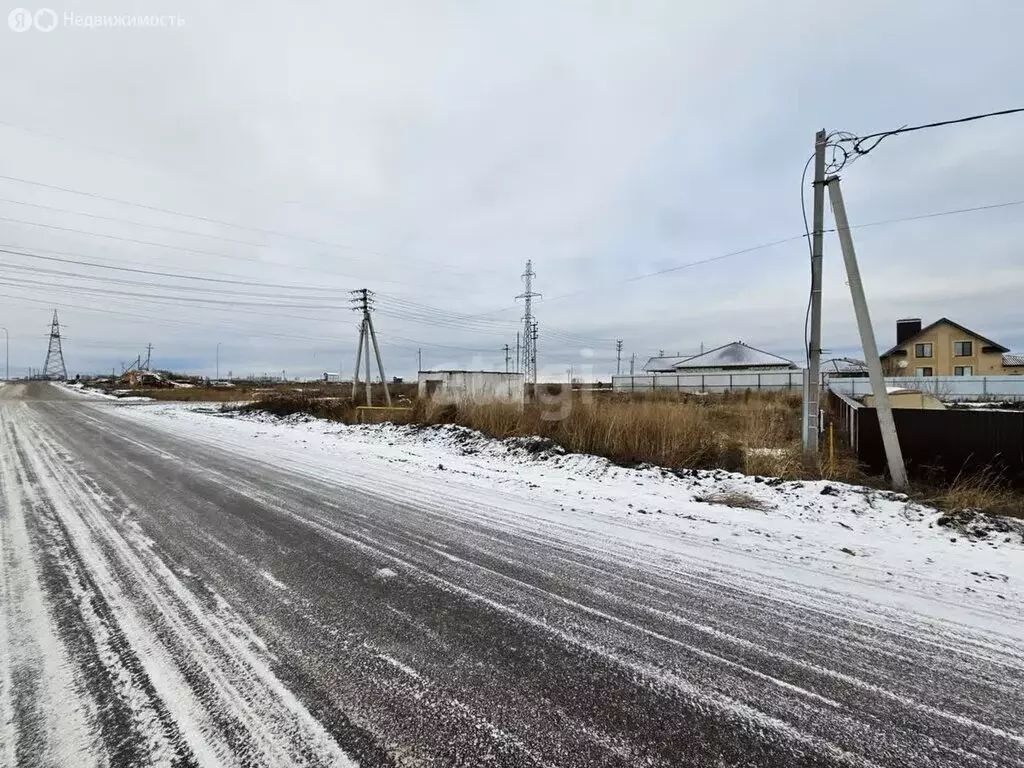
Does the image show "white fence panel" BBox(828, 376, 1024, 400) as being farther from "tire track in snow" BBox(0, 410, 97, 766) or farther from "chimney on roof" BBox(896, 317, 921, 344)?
"tire track in snow" BBox(0, 410, 97, 766)

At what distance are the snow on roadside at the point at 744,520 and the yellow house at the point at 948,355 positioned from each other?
55.0 metres

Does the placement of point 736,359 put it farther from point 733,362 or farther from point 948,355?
point 948,355

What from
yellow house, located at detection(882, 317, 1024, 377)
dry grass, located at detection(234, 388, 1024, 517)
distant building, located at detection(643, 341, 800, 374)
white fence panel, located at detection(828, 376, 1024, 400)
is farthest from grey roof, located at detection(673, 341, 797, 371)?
dry grass, located at detection(234, 388, 1024, 517)

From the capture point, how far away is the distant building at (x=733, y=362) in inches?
2399

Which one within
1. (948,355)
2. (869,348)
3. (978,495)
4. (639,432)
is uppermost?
(948,355)

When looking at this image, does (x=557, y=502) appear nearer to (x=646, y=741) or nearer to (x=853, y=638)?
(x=853, y=638)

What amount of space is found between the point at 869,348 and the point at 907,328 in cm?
6364

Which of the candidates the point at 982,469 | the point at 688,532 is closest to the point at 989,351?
the point at 982,469

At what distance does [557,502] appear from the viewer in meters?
6.71

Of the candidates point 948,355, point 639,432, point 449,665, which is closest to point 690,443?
point 639,432

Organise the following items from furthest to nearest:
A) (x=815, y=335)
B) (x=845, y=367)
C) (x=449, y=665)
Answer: (x=845, y=367)
(x=815, y=335)
(x=449, y=665)

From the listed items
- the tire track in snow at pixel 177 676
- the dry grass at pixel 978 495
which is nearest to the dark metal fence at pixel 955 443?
the dry grass at pixel 978 495

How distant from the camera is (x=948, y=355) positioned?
49.9 m

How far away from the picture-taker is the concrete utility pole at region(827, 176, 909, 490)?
23.6ft
